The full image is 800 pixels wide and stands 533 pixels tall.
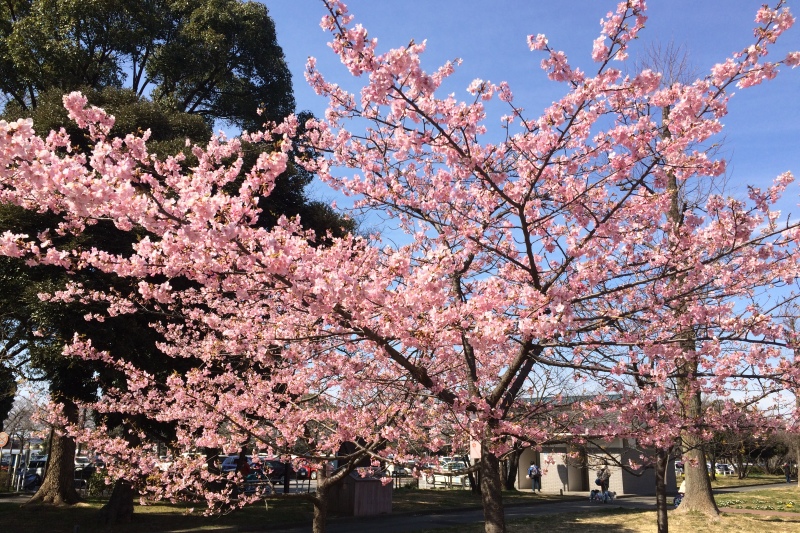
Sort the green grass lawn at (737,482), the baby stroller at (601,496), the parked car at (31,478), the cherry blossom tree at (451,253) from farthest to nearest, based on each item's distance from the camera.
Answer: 1. the green grass lawn at (737,482)
2. the parked car at (31,478)
3. the baby stroller at (601,496)
4. the cherry blossom tree at (451,253)

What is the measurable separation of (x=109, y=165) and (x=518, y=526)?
505 inches

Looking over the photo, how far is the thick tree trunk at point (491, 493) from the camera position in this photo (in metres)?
5.55

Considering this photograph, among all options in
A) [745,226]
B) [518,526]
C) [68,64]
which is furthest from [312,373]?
[68,64]

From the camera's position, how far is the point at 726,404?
293 inches

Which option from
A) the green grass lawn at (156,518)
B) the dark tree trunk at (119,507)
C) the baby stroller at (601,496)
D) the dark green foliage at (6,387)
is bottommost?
the baby stroller at (601,496)

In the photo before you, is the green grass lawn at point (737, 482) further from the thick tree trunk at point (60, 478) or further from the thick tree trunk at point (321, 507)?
the thick tree trunk at point (321, 507)

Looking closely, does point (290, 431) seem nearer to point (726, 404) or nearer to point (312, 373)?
point (312, 373)

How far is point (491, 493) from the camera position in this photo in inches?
221

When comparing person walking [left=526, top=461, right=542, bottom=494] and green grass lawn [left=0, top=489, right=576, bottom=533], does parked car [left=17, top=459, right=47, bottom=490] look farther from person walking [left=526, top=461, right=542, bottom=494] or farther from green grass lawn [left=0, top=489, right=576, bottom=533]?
person walking [left=526, top=461, right=542, bottom=494]

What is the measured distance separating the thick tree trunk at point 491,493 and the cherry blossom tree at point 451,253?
0.10 feet

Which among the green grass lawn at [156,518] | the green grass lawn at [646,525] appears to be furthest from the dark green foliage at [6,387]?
the green grass lawn at [646,525]

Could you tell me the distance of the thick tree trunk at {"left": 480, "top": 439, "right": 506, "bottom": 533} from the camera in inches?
218

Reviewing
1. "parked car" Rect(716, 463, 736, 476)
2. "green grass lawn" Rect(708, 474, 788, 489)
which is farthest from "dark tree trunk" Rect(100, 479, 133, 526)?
"parked car" Rect(716, 463, 736, 476)

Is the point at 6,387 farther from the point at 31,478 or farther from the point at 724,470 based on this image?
the point at 724,470
